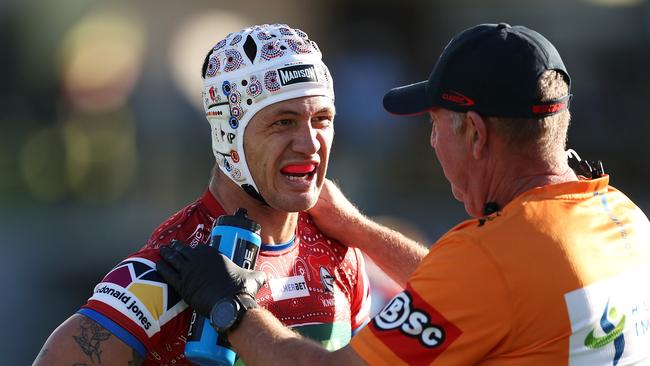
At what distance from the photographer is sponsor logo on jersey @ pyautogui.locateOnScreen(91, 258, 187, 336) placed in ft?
12.8

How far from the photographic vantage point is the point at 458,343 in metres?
3.52

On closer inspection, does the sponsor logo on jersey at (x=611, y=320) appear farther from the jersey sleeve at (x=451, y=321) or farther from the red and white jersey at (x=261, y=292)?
the red and white jersey at (x=261, y=292)

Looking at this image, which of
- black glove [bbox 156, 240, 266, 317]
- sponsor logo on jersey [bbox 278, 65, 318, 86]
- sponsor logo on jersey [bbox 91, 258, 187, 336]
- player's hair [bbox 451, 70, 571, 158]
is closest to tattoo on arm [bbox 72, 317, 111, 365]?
sponsor logo on jersey [bbox 91, 258, 187, 336]

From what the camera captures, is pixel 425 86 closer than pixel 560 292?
No

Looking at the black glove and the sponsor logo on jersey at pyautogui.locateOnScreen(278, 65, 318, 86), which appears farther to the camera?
the sponsor logo on jersey at pyautogui.locateOnScreen(278, 65, 318, 86)

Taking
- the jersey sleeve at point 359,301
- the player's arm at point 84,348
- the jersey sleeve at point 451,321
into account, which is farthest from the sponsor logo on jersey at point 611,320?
the player's arm at point 84,348

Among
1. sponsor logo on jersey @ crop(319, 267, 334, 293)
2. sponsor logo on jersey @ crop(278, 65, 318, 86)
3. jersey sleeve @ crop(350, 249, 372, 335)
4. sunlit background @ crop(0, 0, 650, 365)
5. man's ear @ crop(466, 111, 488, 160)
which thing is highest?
sponsor logo on jersey @ crop(278, 65, 318, 86)

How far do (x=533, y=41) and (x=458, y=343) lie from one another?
1244 mm

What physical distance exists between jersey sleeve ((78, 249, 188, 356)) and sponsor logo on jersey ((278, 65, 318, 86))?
39.0 inches

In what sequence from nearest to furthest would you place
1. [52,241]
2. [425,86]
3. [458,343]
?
1. [458,343]
2. [425,86]
3. [52,241]

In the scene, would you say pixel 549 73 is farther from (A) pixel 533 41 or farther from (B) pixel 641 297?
(B) pixel 641 297

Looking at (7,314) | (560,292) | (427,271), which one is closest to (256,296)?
(427,271)

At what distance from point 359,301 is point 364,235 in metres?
0.33

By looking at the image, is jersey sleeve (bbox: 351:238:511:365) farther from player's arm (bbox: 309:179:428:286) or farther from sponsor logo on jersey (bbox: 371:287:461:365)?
player's arm (bbox: 309:179:428:286)
